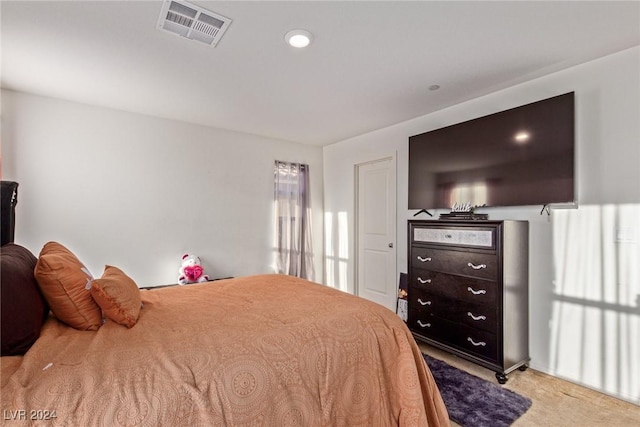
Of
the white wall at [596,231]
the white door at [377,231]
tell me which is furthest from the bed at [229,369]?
the white door at [377,231]

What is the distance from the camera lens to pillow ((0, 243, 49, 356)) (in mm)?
1134

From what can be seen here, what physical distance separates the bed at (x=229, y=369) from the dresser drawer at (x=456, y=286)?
1116 millimetres

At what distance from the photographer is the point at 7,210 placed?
1.70 m

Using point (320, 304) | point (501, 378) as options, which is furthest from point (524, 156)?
point (320, 304)

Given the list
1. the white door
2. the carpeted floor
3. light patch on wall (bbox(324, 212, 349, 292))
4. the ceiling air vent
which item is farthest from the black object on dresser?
the ceiling air vent

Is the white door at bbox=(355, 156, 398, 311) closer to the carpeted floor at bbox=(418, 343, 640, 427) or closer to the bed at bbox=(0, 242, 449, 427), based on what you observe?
the carpeted floor at bbox=(418, 343, 640, 427)

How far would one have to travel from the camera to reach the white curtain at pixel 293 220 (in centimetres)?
455

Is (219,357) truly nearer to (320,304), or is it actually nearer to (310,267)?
(320,304)

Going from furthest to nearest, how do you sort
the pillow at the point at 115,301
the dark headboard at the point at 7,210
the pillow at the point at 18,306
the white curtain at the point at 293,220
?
1. the white curtain at the point at 293,220
2. the dark headboard at the point at 7,210
3. the pillow at the point at 115,301
4. the pillow at the point at 18,306

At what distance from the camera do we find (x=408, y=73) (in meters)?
2.54

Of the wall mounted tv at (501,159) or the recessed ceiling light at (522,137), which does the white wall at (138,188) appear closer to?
the wall mounted tv at (501,159)

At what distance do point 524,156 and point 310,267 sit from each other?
322 centimetres

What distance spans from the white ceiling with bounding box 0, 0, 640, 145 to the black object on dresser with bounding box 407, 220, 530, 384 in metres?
1.30

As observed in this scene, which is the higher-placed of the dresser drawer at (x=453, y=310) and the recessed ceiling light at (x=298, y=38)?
the recessed ceiling light at (x=298, y=38)
